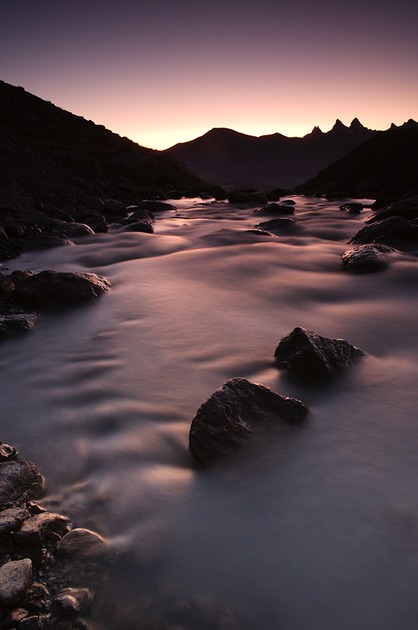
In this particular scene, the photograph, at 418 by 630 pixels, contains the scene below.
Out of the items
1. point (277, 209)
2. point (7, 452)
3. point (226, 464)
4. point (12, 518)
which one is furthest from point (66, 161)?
point (12, 518)

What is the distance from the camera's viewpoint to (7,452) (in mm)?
2002

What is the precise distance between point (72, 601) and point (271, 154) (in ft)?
400

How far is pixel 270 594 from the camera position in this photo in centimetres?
135

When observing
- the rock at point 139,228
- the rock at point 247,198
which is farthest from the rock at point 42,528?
the rock at point 247,198

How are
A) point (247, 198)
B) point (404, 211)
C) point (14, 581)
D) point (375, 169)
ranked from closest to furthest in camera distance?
point (14, 581) < point (404, 211) < point (247, 198) < point (375, 169)

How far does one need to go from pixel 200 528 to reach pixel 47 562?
1.80 ft

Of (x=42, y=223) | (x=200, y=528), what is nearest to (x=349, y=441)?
(x=200, y=528)

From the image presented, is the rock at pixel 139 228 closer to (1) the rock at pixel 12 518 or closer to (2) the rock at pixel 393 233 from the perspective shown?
(2) the rock at pixel 393 233

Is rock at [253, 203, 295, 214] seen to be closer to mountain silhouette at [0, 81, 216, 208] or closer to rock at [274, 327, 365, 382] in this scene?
Answer: mountain silhouette at [0, 81, 216, 208]

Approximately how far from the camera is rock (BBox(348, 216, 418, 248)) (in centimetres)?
663

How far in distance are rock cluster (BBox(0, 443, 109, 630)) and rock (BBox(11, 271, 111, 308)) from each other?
106 inches

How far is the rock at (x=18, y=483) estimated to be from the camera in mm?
1648

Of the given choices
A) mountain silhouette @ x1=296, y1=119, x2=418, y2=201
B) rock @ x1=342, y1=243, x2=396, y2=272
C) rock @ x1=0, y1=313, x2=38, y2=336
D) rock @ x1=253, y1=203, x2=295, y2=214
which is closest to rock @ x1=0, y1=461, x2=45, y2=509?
rock @ x1=0, y1=313, x2=38, y2=336

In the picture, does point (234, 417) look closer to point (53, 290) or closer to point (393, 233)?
point (53, 290)
